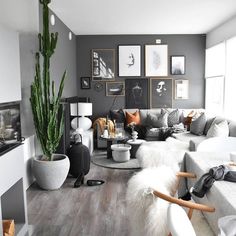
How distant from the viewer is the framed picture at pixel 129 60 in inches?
292

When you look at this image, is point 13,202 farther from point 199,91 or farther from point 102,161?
point 199,91

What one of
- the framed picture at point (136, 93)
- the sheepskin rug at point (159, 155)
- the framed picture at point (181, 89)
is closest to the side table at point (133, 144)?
the sheepskin rug at point (159, 155)

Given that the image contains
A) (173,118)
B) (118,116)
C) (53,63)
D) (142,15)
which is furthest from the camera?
(118,116)

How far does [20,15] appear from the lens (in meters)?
3.69

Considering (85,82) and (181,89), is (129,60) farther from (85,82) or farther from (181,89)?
(181,89)

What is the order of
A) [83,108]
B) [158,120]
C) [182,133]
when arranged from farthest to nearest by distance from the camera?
[158,120]
[182,133]
[83,108]

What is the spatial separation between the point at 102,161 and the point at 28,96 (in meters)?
2.05

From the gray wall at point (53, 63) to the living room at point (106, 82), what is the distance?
14 millimetres

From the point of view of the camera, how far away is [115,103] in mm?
7535

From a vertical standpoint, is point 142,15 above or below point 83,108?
above

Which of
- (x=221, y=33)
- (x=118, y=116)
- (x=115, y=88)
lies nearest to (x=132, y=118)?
(x=118, y=116)

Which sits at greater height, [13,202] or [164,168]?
[164,168]

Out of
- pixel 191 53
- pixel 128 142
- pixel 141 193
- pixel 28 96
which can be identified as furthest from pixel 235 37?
pixel 141 193

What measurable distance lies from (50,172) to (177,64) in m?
4.84
